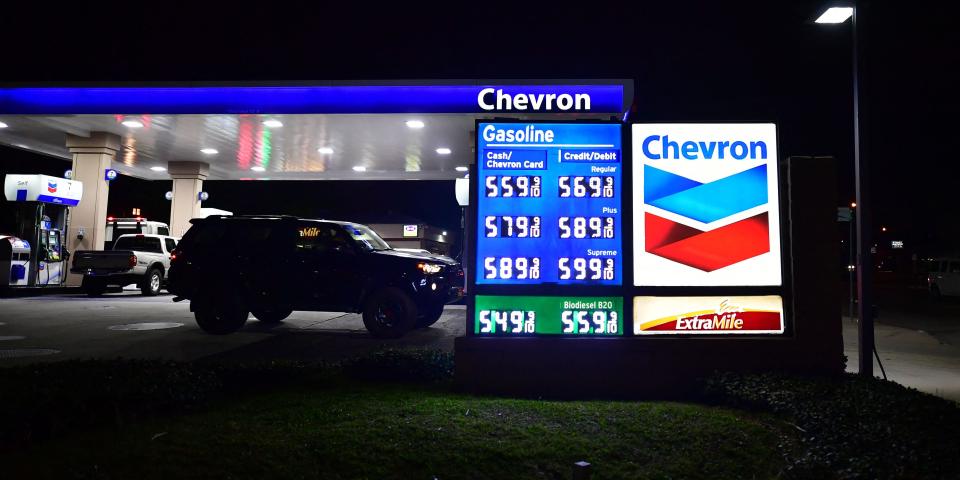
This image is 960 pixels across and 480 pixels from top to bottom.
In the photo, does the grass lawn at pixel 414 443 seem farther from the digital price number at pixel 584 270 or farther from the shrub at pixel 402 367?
the digital price number at pixel 584 270

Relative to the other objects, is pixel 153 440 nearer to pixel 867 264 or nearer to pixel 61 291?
pixel 867 264

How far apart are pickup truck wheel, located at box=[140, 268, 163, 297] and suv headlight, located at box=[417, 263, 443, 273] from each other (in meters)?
13.5

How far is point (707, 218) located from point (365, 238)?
704cm

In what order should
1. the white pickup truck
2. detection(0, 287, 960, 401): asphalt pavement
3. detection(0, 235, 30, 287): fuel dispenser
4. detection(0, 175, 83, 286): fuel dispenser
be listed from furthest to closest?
detection(0, 175, 83, 286): fuel dispenser < detection(0, 235, 30, 287): fuel dispenser < the white pickup truck < detection(0, 287, 960, 401): asphalt pavement

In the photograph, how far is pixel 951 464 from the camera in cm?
383

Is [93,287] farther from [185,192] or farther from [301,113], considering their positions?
[301,113]

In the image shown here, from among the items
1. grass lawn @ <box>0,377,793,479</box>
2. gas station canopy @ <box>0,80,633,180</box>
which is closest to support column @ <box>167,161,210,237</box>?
gas station canopy @ <box>0,80,633,180</box>

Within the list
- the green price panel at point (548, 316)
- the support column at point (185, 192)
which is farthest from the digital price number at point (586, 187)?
the support column at point (185, 192)

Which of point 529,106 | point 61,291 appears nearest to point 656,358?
point 529,106

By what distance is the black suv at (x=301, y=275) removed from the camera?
11000 mm

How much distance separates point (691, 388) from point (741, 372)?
568 millimetres

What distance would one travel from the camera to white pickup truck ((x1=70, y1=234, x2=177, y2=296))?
751 inches

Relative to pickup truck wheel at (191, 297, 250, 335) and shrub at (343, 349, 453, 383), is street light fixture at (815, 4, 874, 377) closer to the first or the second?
shrub at (343, 349, 453, 383)

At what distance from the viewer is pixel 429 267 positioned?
440 inches
